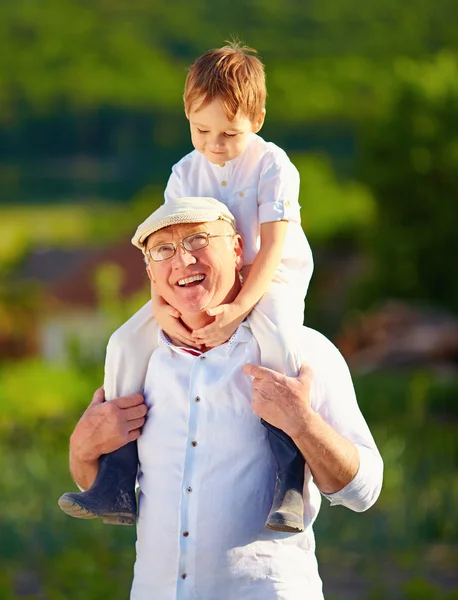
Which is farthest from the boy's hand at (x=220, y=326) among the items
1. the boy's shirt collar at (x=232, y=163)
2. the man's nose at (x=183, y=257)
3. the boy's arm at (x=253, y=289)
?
the boy's shirt collar at (x=232, y=163)

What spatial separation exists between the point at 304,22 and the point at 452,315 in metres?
3.01

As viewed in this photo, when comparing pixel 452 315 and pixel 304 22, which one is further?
pixel 304 22

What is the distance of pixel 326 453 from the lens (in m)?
2.20

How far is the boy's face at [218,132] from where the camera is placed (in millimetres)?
2221

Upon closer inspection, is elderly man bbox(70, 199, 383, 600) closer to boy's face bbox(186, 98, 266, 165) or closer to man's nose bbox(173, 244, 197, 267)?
man's nose bbox(173, 244, 197, 267)

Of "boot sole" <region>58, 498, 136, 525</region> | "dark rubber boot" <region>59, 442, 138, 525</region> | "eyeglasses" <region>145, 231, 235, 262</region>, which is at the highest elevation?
"eyeglasses" <region>145, 231, 235, 262</region>

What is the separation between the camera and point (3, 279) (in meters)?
9.10

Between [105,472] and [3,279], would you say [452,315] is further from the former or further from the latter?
[105,472]

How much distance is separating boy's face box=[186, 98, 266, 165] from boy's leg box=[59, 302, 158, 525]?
36cm

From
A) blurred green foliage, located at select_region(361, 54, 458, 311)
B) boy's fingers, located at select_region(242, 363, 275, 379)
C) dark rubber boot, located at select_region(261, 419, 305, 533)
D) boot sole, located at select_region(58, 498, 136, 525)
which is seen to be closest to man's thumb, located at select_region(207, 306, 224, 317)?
boy's fingers, located at select_region(242, 363, 275, 379)

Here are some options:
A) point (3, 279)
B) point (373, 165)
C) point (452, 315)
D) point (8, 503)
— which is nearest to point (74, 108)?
point (3, 279)

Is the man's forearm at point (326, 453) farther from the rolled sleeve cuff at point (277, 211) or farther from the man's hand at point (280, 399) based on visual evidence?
the rolled sleeve cuff at point (277, 211)

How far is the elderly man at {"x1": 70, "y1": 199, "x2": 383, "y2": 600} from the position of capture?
2225 mm

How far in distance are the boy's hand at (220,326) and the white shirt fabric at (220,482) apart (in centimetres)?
2
